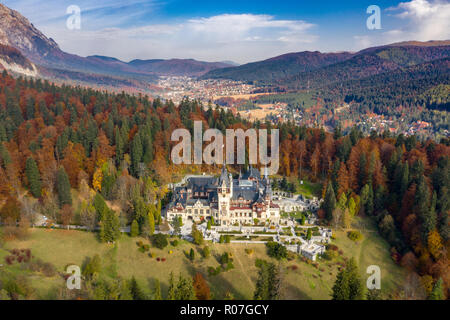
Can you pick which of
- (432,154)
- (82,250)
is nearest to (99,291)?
(82,250)

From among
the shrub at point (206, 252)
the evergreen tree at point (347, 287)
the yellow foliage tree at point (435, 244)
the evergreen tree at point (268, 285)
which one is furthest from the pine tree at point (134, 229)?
the yellow foliage tree at point (435, 244)

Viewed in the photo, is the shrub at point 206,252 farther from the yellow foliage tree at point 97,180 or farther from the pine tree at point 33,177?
the pine tree at point 33,177

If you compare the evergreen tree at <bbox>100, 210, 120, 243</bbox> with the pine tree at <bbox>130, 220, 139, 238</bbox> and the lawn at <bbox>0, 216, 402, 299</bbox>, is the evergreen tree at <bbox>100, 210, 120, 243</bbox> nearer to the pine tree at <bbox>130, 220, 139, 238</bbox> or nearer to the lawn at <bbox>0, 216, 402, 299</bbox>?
the lawn at <bbox>0, 216, 402, 299</bbox>

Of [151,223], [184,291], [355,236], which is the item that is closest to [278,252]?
[355,236]

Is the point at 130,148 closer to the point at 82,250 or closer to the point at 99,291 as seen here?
the point at 82,250

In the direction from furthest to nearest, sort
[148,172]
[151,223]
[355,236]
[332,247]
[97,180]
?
1. [148,172]
2. [97,180]
3. [355,236]
4. [151,223]
5. [332,247]

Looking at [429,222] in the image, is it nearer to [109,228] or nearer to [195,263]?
[195,263]
